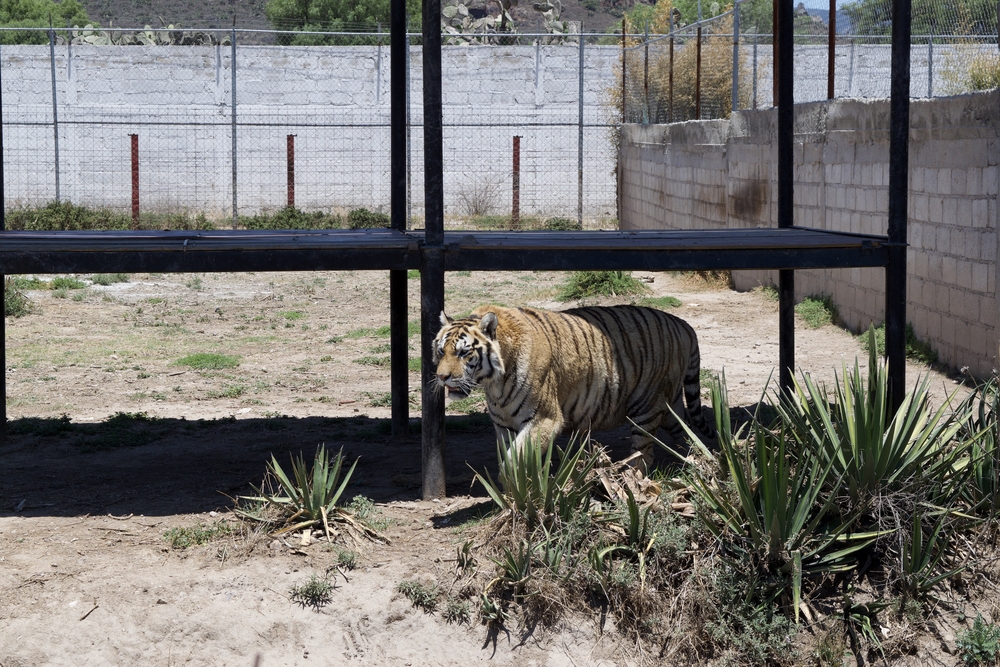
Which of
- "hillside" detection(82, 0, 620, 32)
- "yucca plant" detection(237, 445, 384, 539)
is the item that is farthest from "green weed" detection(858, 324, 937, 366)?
"hillside" detection(82, 0, 620, 32)

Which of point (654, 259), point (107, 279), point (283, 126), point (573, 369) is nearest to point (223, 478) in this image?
point (573, 369)

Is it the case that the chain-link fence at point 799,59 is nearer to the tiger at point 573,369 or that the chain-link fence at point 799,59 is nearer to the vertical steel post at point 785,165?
the vertical steel post at point 785,165

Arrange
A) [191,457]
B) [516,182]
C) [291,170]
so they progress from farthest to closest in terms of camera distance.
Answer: [516,182]
[291,170]
[191,457]

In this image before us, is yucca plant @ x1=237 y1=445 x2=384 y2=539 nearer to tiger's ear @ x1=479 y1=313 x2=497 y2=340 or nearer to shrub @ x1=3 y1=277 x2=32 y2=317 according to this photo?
tiger's ear @ x1=479 y1=313 x2=497 y2=340

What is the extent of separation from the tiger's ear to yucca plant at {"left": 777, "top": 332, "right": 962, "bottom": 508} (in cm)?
146

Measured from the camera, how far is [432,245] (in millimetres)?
5910

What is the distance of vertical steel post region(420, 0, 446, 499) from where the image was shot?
583 centimetres

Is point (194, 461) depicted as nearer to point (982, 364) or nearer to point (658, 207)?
point (982, 364)

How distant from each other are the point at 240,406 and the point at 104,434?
44.4 inches

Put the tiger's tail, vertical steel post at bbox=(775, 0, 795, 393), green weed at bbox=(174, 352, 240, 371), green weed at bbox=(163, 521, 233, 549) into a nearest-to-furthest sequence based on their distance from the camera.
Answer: green weed at bbox=(163, 521, 233, 549) → the tiger's tail → vertical steel post at bbox=(775, 0, 795, 393) → green weed at bbox=(174, 352, 240, 371)

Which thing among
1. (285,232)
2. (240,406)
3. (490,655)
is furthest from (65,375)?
(490,655)

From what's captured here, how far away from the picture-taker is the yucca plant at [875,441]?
523cm

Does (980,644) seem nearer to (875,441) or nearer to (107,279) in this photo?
(875,441)

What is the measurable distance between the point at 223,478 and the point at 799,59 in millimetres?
18577
